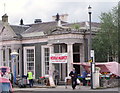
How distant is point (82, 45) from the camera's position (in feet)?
111

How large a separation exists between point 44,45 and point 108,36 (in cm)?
734

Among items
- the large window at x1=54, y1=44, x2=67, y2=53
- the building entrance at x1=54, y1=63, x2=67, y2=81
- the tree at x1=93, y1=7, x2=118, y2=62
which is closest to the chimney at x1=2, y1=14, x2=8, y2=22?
the large window at x1=54, y1=44, x2=67, y2=53

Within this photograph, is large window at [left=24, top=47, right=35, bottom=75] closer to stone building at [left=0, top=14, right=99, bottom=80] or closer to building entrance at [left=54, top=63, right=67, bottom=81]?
stone building at [left=0, top=14, right=99, bottom=80]

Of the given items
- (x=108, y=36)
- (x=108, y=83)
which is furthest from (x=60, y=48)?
(x=108, y=83)

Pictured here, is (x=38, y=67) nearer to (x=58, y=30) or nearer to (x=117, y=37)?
(x=58, y=30)

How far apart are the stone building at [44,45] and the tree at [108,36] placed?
1.53 m

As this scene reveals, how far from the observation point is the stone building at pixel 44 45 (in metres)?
32.9

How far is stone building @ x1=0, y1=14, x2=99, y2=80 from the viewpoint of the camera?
108ft

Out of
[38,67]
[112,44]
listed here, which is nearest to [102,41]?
[112,44]

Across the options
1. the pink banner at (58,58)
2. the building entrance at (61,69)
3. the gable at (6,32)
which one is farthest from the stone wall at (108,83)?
the gable at (6,32)

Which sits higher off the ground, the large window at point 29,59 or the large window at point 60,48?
the large window at point 60,48

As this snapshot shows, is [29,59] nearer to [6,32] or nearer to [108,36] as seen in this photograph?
[6,32]

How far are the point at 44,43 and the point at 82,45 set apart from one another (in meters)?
4.54

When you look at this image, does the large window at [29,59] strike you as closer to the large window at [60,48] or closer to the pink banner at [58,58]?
the large window at [60,48]
